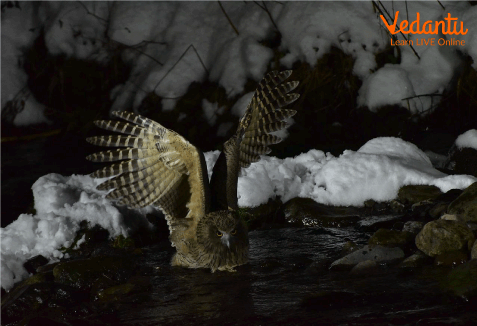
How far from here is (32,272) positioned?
5.36 metres

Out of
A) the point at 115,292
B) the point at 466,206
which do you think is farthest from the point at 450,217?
the point at 115,292

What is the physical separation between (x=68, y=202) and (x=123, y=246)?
0.78 metres

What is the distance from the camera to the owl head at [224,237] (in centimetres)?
477

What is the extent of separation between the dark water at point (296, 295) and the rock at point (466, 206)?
2.68 ft

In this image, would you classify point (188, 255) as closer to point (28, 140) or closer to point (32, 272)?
point (32, 272)

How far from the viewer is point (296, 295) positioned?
14.4 ft

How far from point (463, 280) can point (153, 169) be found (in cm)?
244

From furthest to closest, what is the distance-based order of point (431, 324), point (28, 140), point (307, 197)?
point (28, 140)
point (307, 197)
point (431, 324)

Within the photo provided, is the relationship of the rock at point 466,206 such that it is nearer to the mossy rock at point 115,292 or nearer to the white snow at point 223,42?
the mossy rock at point 115,292

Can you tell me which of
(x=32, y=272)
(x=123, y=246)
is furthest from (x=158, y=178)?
(x=32, y=272)

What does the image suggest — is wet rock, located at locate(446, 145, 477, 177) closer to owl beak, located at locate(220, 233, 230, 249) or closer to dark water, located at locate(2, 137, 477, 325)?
dark water, located at locate(2, 137, 477, 325)

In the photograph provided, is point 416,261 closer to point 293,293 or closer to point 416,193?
point 293,293

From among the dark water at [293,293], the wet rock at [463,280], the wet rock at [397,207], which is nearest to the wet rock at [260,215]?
the dark water at [293,293]

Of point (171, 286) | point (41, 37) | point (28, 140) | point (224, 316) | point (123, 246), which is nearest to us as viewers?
point (224, 316)
